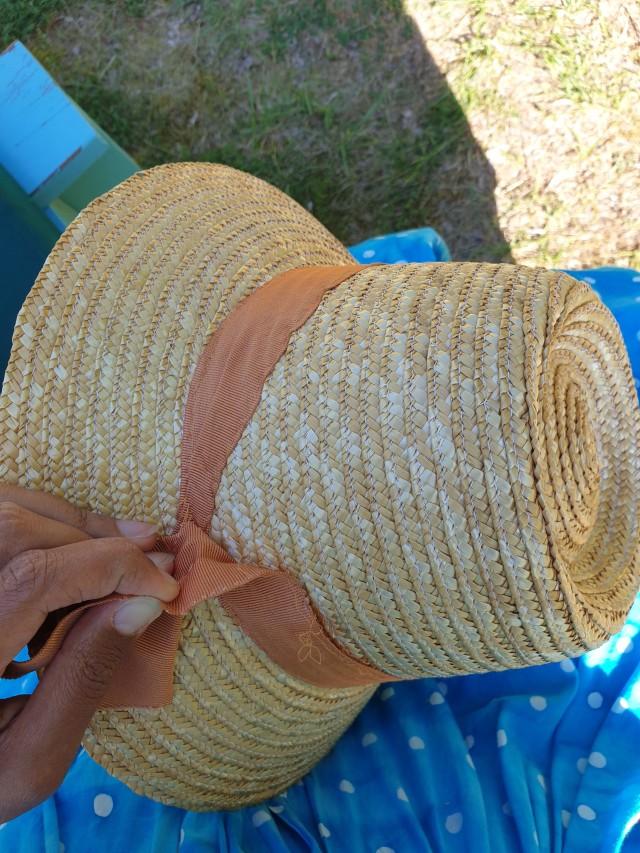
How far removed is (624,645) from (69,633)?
3.37ft

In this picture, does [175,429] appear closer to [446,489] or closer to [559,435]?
[446,489]

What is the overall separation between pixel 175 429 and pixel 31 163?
117 centimetres

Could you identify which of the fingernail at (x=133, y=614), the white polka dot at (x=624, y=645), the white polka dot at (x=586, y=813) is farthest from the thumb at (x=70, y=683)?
the white polka dot at (x=624, y=645)

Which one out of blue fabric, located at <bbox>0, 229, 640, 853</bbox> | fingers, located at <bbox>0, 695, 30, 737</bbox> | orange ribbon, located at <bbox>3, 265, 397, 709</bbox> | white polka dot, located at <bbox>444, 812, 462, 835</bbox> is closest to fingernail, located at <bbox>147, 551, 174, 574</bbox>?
orange ribbon, located at <bbox>3, 265, 397, 709</bbox>

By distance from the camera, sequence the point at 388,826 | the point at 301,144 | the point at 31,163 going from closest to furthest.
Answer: the point at 388,826 < the point at 31,163 < the point at 301,144

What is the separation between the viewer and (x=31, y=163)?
1746mm

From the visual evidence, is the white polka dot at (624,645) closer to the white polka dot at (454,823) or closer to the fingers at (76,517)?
the white polka dot at (454,823)

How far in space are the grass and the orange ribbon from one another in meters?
1.30

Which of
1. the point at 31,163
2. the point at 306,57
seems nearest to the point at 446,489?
the point at 31,163

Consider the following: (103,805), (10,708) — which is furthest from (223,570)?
(103,805)

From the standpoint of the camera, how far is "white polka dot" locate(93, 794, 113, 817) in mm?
1156

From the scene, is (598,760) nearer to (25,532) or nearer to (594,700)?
(594,700)

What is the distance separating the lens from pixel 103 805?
1162 millimetres

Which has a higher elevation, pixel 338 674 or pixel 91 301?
pixel 91 301
